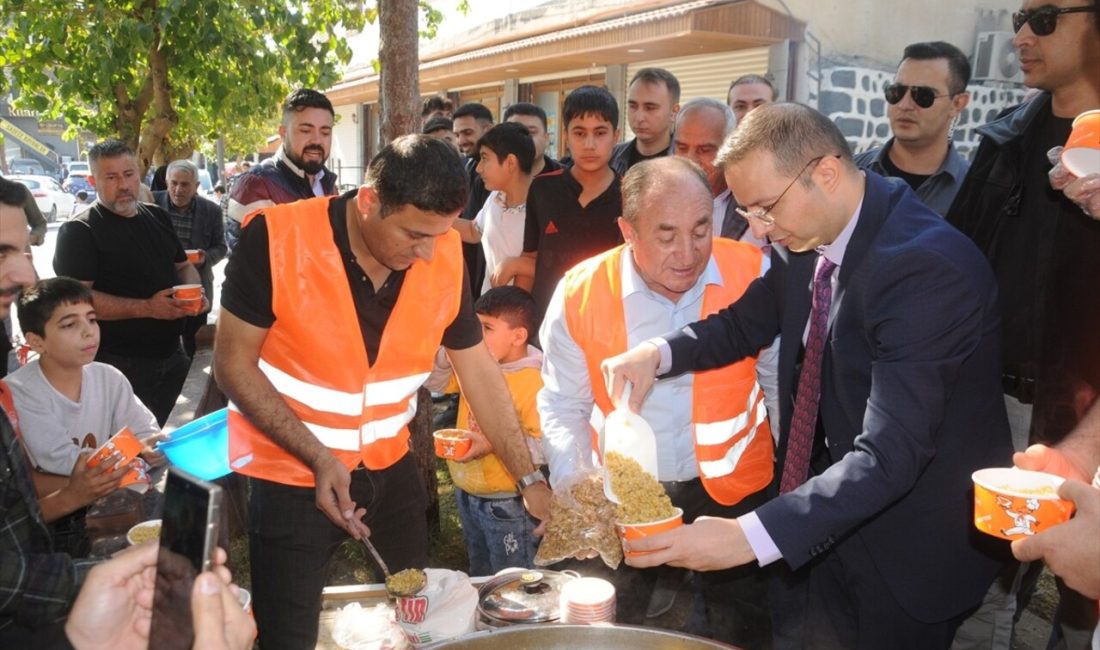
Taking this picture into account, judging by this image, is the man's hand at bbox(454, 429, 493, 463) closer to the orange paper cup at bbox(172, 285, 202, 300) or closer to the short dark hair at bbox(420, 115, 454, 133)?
the orange paper cup at bbox(172, 285, 202, 300)

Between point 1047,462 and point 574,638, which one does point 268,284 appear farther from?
point 1047,462

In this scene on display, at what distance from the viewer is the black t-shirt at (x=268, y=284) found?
8.12 ft

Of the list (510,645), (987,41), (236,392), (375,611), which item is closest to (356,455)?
(236,392)

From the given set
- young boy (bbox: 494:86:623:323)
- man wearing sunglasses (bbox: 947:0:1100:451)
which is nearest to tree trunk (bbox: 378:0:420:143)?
young boy (bbox: 494:86:623:323)

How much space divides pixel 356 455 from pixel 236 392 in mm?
420

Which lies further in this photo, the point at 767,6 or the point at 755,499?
the point at 767,6

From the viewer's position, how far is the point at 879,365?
75.8 inches

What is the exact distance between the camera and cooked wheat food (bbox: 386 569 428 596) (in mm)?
2078

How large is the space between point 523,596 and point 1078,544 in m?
1.21

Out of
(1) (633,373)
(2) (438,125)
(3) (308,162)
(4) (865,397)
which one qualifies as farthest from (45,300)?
(2) (438,125)

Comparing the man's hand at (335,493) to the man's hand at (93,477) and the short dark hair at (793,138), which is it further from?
the short dark hair at (793,138)

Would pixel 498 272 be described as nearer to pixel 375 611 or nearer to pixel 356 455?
pixel 356 455

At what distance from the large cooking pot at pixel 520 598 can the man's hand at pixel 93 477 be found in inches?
57.0

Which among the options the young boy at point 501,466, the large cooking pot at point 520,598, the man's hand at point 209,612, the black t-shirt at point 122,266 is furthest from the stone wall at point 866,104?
the man's hand at point 209,612
